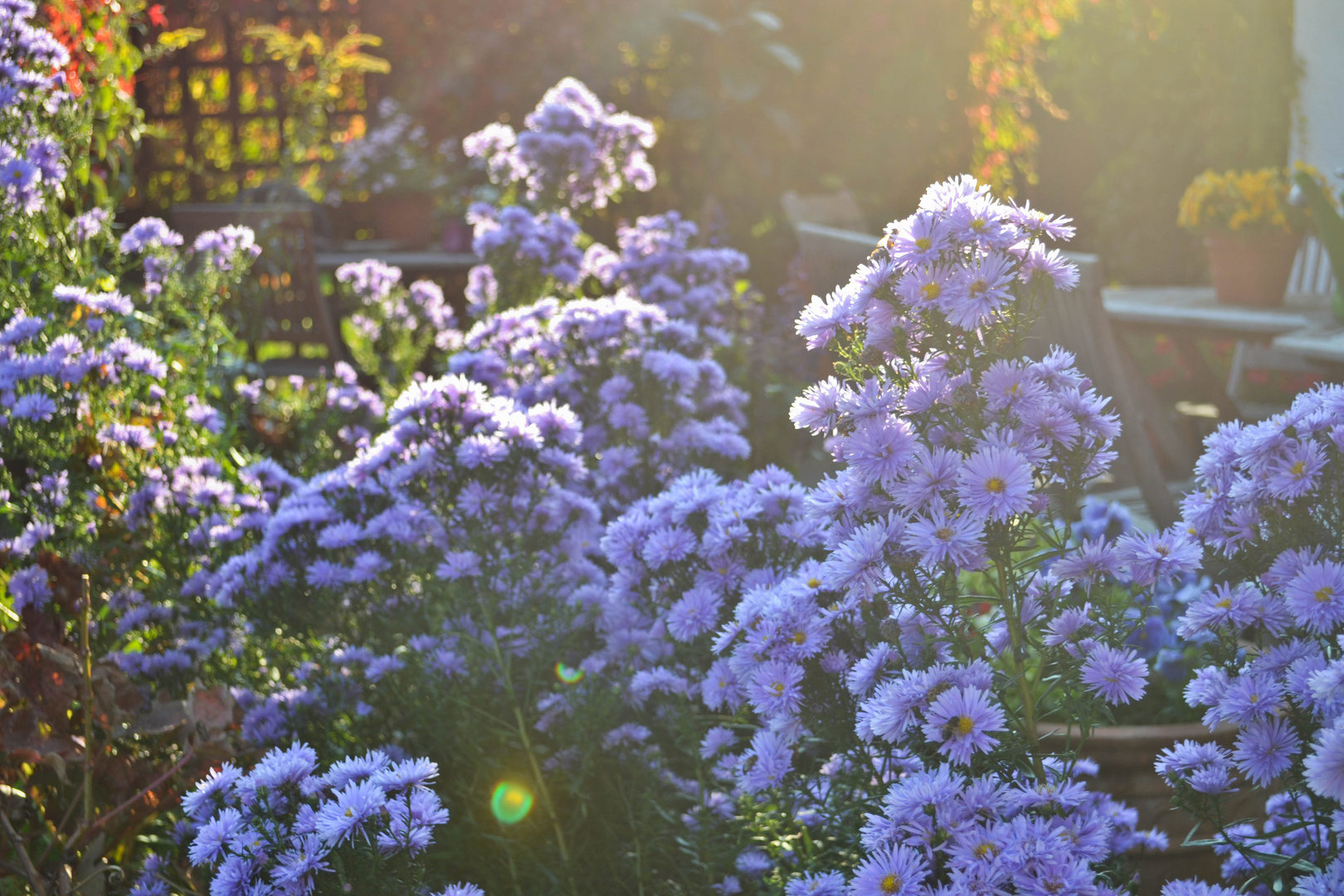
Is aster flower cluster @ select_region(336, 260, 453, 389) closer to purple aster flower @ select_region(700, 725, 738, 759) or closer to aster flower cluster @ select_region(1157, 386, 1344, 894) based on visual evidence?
purple aster flower @ select_region(700, 725, 738, 759)

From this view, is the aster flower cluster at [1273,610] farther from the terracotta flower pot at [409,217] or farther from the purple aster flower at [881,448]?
the terracotta flower pot at [409,217]

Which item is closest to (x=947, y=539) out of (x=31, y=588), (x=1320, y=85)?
(x=31, y=588)

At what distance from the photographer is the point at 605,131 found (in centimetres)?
318

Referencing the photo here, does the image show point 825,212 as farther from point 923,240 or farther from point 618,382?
point 923,240

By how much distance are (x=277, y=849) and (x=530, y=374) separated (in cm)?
146

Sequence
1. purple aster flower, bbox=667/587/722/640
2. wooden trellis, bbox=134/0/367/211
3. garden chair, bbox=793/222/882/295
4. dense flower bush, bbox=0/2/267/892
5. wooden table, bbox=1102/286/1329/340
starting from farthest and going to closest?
wooden trellis, bbox=134/0/367/211 → wooden table, bbox=1102/286/1329/340 → garden chair, bbox=793/222/882/295 → dense flower bush, bbox=0/2/267/892 → purple aster flower, bbox=667/587/722/640

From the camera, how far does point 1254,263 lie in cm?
324

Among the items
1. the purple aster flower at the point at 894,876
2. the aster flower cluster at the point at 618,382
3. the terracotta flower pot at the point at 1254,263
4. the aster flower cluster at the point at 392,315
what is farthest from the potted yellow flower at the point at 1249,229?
the purple aster flower at the point at 894,876

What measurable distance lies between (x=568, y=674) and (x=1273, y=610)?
103 centimetres

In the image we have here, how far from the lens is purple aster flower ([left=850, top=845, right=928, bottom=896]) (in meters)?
0.89

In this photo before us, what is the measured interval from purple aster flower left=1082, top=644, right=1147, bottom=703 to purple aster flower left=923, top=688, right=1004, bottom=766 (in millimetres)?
126

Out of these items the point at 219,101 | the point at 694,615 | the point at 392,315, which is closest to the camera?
the point at 694,615

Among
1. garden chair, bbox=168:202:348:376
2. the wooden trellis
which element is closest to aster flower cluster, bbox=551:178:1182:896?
garden chair, bbox=168:202:348:376

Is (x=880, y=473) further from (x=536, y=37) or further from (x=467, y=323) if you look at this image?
(x=536, y=37)
